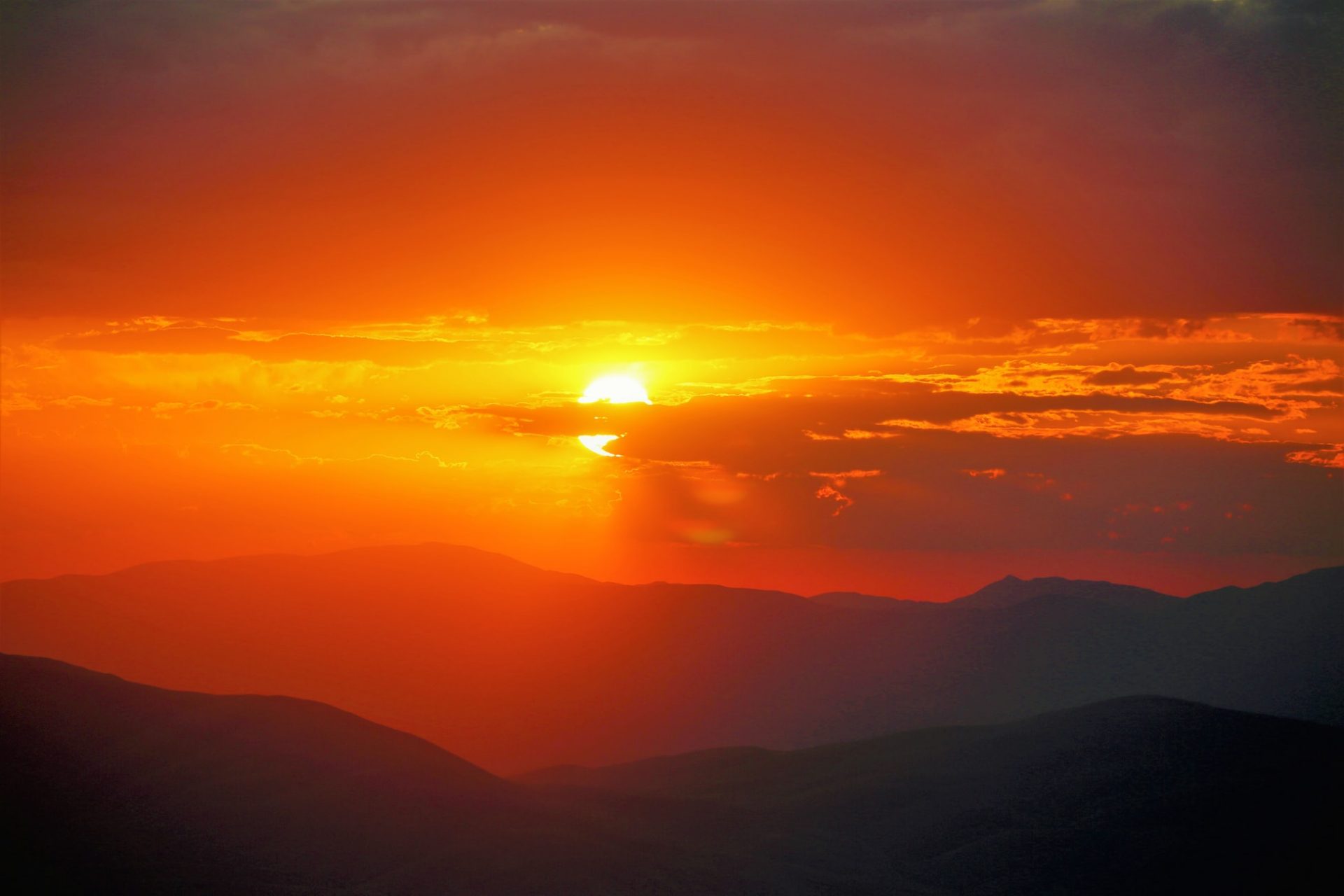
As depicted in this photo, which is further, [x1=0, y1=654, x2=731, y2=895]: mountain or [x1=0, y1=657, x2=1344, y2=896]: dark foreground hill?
[x1=0, y1=657, x2=1344, y2=896]: dark foreground hill

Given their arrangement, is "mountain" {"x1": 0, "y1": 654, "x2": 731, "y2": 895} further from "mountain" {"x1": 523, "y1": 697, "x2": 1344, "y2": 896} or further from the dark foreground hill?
"mountain" {"x1": 523, "y1": 697, "x2": 1344, "y2": 896}

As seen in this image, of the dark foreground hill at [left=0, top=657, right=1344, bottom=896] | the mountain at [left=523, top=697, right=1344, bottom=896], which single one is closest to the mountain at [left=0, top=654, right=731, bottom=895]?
the dark foreground hill at [left=0, top=657, right=1344, bottom=896]

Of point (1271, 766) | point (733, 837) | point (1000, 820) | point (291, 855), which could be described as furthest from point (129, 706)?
point (1271, 766)

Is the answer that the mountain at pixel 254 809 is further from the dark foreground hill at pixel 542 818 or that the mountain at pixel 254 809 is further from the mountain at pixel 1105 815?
the mountain at pixel 1105 815

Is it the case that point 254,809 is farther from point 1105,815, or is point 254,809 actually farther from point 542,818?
point 1105,815

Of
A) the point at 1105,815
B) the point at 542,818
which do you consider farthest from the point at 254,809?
the point at 1105,815

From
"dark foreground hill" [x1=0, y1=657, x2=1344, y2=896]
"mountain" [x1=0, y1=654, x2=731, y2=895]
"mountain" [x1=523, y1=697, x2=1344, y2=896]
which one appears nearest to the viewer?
"mountain" [x1=0, y1=654, x2=731, y2=895]

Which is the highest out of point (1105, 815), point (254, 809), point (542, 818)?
point (1105, 815)

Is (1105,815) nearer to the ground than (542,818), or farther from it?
farther from it

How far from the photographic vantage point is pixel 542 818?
5635 inches

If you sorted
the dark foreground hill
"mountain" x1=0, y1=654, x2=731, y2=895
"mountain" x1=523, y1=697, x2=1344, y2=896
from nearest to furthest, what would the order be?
"mountain" x1=0, y1=654, x2=731, y2=895 → the dark foreground hill → "mountain" x1=523, y1=697, x2=1344, y2=896

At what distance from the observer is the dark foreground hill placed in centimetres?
11806

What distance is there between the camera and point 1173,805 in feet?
470

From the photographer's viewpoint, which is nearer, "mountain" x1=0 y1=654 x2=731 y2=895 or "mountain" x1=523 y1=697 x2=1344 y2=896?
"mountain" x1=0 y1=654 x2=731 y2=895
